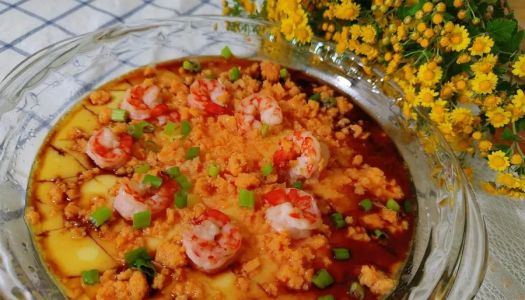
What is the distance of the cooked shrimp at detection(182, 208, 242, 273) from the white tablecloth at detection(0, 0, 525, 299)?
1006 millimetres

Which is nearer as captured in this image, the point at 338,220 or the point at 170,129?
the point at 338,220

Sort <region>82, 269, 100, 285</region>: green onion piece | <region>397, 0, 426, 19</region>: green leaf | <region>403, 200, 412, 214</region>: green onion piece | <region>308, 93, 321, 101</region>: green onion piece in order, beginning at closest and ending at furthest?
1. <region>82, 269, 100, 285</region>: green onion piece
2. <region>397, 0, 426, 19</region>: green leaf
3. <region>403, 200, 412, 214</region>: green onion piece
4. <region>308, 93, 321, 101</region>: green onion piece

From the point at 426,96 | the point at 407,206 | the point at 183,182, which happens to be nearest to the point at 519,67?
the point at 426,96

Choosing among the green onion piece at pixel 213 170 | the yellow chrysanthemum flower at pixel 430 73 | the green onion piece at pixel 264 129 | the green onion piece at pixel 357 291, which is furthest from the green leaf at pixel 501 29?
the green onion piece at pixel 213 170

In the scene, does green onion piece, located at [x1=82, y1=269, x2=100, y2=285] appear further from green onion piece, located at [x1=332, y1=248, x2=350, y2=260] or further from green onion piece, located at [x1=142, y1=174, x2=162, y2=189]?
green onion piece, located at [x1=332, y1=248, x2=350, y2=260]

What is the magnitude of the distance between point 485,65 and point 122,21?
2.11 meters

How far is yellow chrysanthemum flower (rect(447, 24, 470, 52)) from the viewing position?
2.05m

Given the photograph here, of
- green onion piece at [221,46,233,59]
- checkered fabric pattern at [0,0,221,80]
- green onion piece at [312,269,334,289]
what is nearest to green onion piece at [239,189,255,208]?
green onion piece at [312,269,334,289]

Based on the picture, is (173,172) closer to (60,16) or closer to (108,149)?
(108,149)

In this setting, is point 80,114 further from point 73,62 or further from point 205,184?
point 205,184

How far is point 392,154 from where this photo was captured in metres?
2.41

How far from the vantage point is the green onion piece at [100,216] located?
2002mm

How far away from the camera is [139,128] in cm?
234

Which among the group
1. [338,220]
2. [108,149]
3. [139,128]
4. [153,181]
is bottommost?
[338,220]
